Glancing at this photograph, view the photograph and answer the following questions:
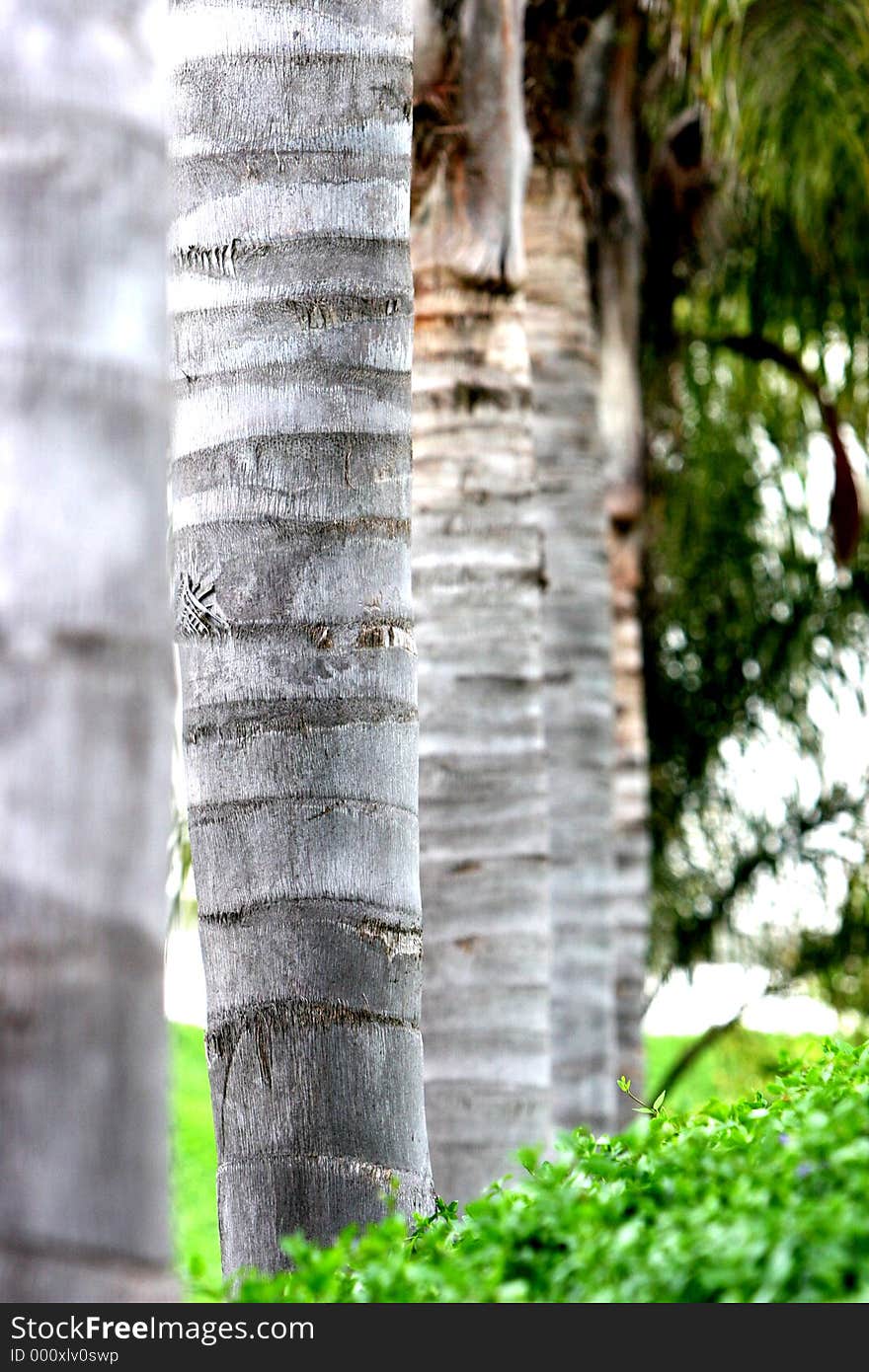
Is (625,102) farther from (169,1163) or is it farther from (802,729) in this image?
(169,1163)

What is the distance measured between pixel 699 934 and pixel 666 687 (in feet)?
6.44

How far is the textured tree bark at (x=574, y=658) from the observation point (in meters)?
7.11

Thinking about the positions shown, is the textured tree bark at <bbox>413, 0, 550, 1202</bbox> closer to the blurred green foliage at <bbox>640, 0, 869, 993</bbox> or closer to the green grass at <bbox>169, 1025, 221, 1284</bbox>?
the blurred green foliage at <bbox>640, 0, 869, 993</bbox>

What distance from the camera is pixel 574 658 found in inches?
294

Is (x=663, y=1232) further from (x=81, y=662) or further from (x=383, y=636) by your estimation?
(x=383, y=636)

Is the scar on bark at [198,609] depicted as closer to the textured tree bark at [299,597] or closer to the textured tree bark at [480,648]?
the textured tree bark at [299,597]

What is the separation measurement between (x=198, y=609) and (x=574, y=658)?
13.9 feet

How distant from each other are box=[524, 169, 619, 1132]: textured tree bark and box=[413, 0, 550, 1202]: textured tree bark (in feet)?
5.99

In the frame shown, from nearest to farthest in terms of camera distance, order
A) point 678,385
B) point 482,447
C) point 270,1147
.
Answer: point 270,1147, point 482,447, point 678,385

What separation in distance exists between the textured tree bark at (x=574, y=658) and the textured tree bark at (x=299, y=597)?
3.83 metres

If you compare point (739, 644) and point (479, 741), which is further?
point (739, 644)

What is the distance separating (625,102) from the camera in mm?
8578

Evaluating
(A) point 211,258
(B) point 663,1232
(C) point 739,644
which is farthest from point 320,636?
(C) point 739,644
